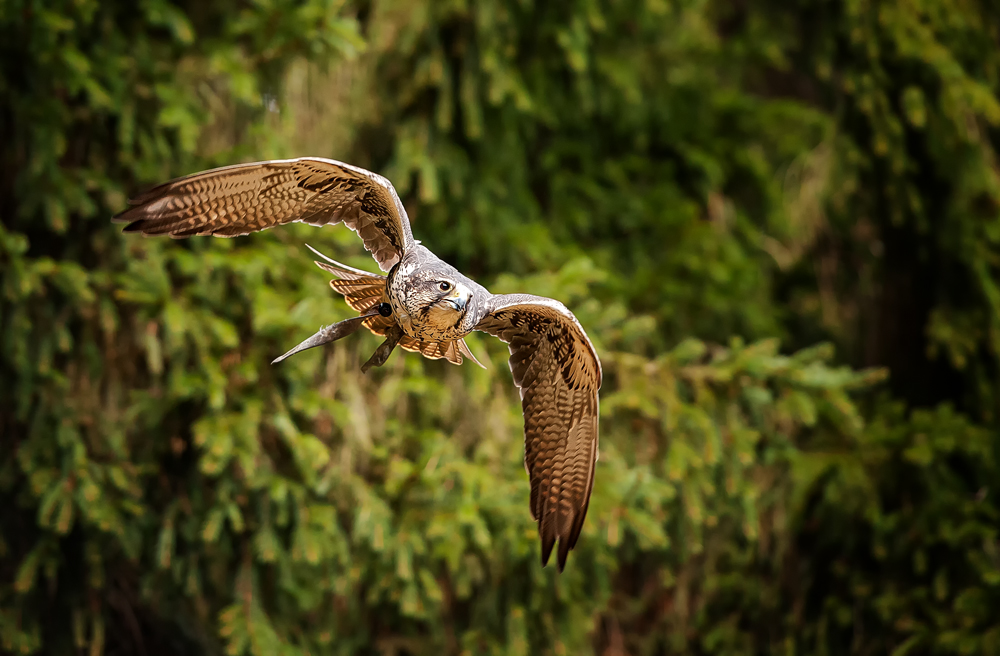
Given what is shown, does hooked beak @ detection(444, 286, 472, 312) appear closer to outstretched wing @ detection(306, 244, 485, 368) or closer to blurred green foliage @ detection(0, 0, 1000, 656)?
outstretched wing @ detection(306, 244, 485, 368)

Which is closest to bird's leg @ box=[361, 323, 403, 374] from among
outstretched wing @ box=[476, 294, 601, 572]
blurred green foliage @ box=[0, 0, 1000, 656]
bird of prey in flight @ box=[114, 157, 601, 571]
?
bird of prey in flight @ box=[114, 157, 601, 571]

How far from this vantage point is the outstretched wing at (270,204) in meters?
3.42

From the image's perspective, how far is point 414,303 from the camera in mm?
2955

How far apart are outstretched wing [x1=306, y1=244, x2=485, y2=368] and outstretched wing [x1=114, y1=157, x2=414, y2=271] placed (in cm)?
17

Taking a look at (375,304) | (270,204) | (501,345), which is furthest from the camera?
(501,345)

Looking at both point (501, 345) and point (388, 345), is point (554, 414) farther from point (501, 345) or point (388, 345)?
point (501, 345)

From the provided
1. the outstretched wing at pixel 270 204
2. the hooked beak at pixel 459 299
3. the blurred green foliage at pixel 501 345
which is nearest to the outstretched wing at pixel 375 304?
the outstretched wing at pixel 270 204

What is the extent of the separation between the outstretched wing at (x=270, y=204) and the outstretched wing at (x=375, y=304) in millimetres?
166

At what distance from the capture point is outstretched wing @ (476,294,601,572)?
3.75m

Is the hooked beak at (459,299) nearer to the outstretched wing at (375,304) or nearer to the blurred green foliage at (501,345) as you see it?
the outstretched wing at (375,304)

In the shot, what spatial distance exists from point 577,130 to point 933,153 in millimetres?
2284

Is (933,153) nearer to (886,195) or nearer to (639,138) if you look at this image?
(886,195)

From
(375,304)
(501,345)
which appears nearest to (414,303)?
(375,304)

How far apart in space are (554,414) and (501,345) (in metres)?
1.85
